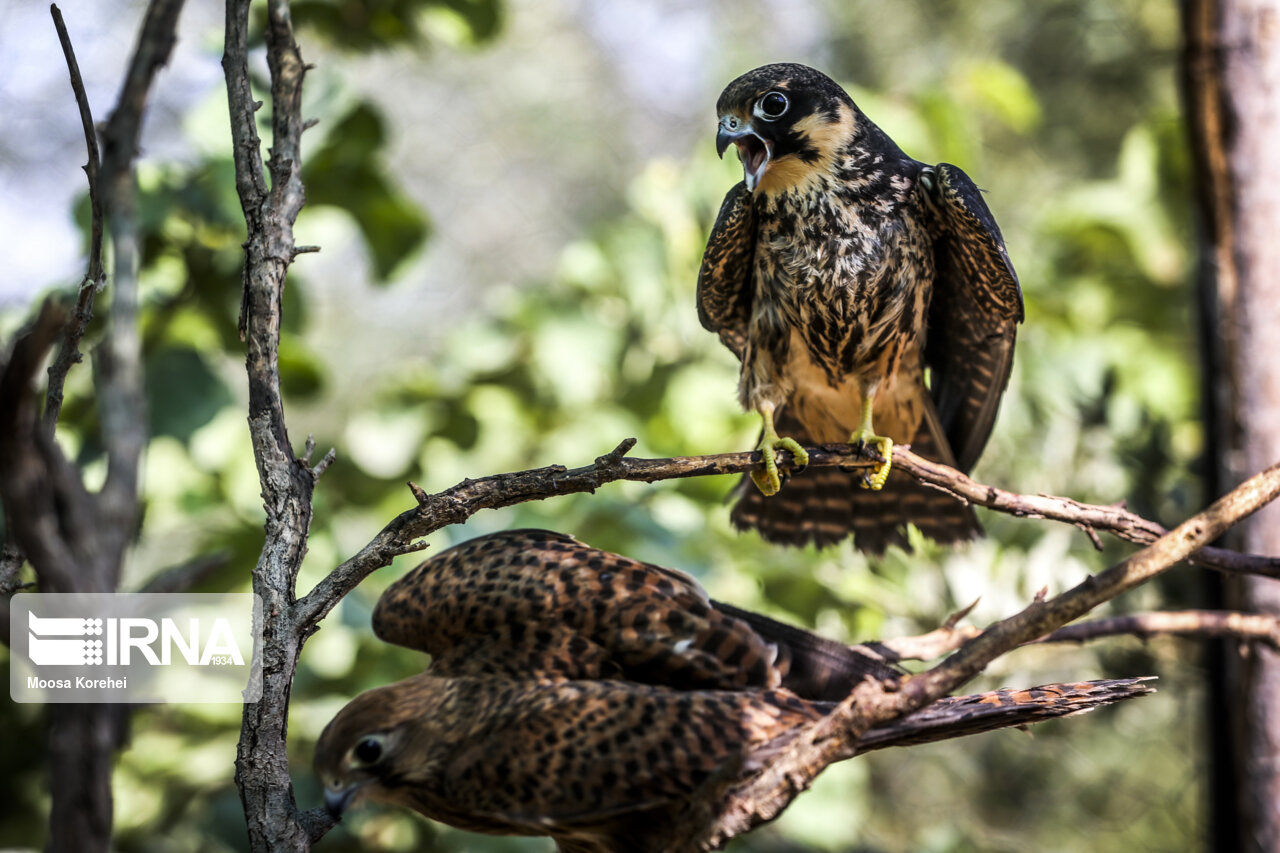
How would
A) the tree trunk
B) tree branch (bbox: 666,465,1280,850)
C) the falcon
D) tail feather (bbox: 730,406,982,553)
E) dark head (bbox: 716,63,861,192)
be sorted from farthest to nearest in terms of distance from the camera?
1. the tree trunk
2. tail feather (bbox: 730,406,982,553)
3. dark head (bbox: 716,63,861,192)
4. the falcon
5. tree branch (bbox: 666,465,1280,850)

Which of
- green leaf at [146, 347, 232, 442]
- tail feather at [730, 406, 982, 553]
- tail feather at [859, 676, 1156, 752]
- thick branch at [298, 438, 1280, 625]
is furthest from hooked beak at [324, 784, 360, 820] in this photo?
green leaf at [146, 347, 232, 442]

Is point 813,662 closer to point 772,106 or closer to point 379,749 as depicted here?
point 379,749

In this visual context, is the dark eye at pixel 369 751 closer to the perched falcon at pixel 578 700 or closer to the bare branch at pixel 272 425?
the perched falcon at pixel 578 700

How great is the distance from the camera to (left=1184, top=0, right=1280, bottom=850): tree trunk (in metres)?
1.91

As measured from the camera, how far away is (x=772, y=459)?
1392 millimetres

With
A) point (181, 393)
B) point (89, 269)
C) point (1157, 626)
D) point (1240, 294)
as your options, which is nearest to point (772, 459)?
point (1157, 626)

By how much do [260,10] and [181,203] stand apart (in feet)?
1.96

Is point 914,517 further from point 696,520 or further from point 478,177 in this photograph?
point 478,177

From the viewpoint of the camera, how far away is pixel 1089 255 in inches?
143

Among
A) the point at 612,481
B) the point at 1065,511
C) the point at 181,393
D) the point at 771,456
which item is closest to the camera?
the point at 612,481

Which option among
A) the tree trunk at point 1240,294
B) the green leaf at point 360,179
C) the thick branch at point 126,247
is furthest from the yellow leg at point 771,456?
the green leaf at point 360,179

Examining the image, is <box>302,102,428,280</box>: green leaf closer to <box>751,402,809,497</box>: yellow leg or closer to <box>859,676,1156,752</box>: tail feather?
<box>751,402,809,497</box>: yellow leg

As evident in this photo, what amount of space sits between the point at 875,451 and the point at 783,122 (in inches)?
19.1

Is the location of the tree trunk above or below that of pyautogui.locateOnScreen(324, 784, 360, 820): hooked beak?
above
